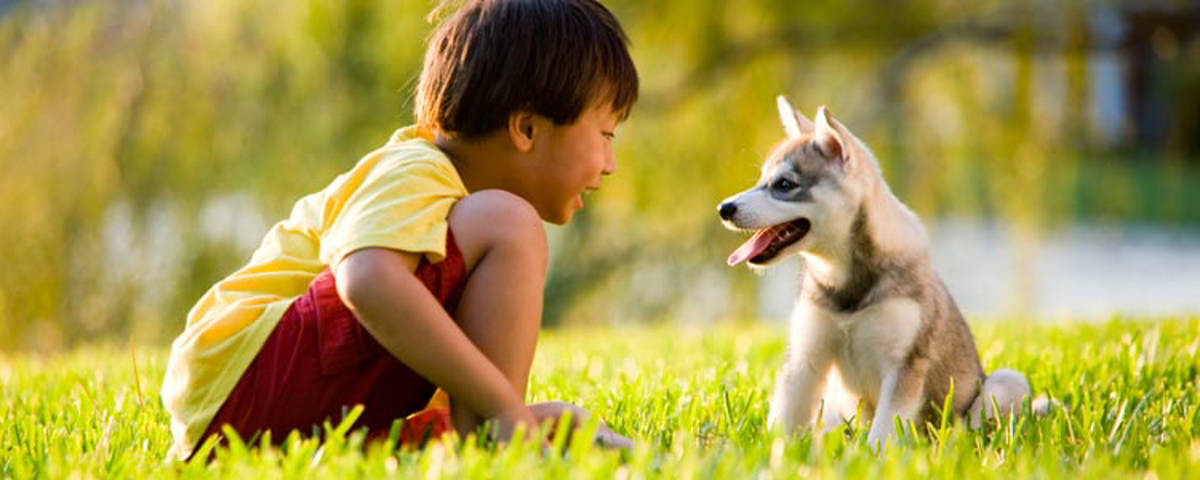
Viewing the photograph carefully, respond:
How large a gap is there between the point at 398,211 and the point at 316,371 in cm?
31

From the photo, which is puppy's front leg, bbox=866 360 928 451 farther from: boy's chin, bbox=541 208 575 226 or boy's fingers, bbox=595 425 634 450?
boy's chin, bbox=541 208 575 226

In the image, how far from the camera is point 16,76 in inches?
276

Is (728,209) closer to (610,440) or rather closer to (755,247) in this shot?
(755,247)

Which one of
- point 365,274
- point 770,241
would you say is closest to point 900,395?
point 770,241

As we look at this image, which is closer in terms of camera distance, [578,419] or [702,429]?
[578,419]

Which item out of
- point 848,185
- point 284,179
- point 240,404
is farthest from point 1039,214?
point 240,404

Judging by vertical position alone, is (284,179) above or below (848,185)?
below

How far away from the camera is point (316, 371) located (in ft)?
7.70

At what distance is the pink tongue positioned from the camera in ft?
9.41

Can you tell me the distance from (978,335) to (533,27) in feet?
9.75

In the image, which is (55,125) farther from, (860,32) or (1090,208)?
(1090,208)

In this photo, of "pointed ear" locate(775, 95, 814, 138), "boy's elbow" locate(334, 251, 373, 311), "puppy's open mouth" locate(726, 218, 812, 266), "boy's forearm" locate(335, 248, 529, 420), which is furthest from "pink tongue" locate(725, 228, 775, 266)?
"boy's elbow" locate(334, 251, 373, 311)

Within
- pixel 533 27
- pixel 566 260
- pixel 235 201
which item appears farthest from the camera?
pixel 566 260

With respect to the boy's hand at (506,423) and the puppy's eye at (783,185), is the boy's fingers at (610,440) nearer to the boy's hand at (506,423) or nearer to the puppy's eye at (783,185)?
the boy's hand at (506,423)
